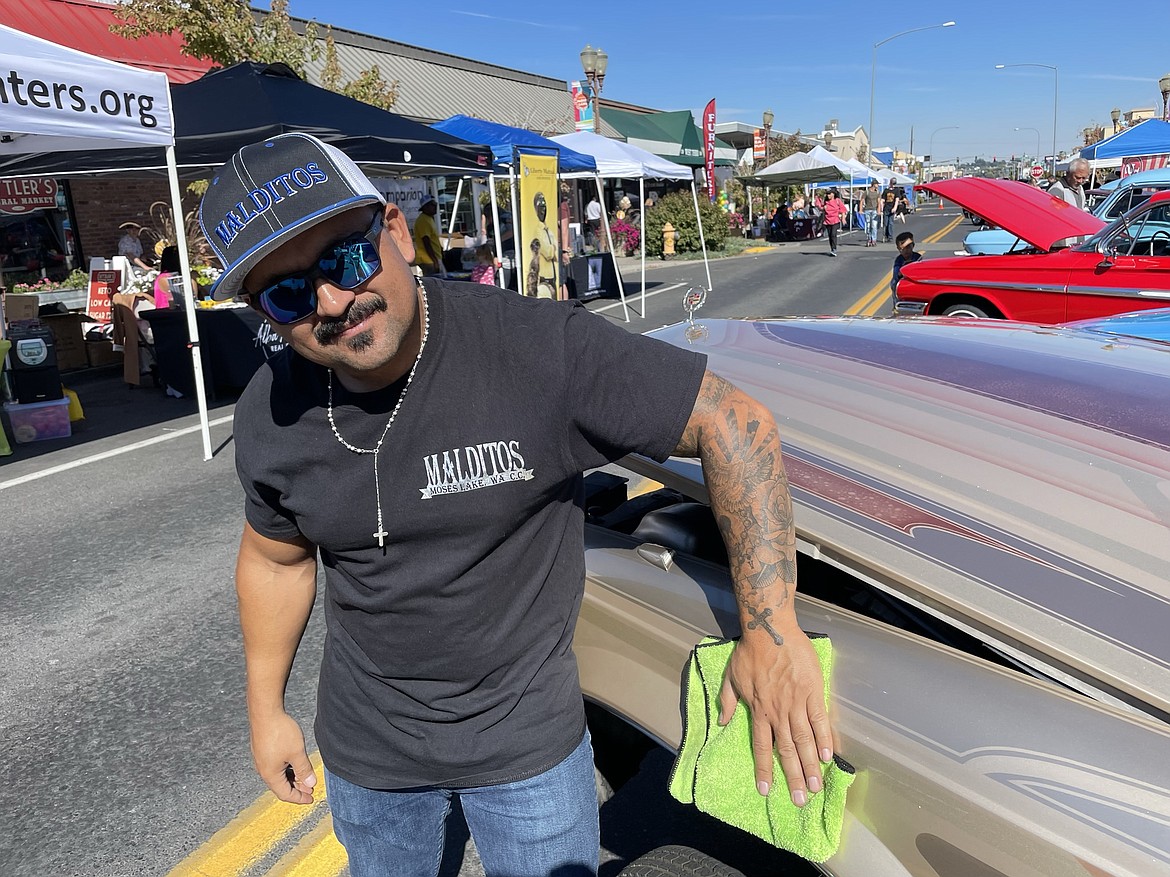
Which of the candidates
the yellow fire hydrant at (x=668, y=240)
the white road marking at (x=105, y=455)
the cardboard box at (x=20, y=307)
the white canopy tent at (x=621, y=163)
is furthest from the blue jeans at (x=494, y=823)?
the yellow fire hydrant at (x=668, y=240)

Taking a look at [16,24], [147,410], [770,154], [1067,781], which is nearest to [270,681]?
[1067,781]

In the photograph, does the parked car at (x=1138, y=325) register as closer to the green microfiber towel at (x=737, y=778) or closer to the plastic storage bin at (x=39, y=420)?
the green microfiber towel at (x=737, y=778)

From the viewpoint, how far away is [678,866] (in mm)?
1702

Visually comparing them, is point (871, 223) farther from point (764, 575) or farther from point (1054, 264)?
point (764, 575)

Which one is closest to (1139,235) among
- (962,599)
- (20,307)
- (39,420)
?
(962,599)

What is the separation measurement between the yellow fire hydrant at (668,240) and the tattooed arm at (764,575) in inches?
973

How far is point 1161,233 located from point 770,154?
40.1 meters

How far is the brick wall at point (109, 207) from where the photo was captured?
15.0 m

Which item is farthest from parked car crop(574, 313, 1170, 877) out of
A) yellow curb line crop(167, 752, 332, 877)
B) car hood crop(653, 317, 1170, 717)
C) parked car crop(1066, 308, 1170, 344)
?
parked car crop(1066, 308, 1170, 344)

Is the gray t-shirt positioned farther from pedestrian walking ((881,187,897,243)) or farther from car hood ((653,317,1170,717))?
pedestrian walking ((881,187,897,243))

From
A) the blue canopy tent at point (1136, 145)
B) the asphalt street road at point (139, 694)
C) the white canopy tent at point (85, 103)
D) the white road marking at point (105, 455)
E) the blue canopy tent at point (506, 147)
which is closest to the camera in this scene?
the asphalt street road at point (139, 694)

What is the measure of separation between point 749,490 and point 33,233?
16.5 m

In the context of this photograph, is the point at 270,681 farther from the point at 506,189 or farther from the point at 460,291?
the point at 506,189

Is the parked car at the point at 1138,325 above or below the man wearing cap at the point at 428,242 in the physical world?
below
